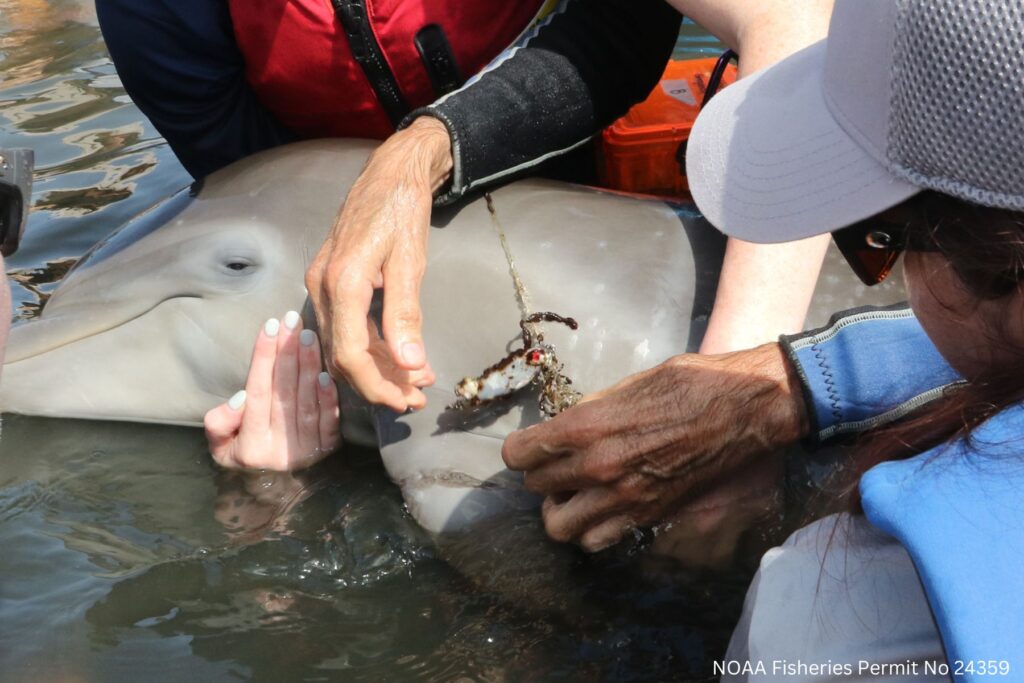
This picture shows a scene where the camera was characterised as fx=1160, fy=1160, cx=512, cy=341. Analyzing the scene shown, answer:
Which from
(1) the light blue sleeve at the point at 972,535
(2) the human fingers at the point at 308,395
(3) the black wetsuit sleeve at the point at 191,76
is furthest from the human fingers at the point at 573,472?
(3) the black wetsuit sleeve at the point at 191,76

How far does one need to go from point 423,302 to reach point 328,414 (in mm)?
437

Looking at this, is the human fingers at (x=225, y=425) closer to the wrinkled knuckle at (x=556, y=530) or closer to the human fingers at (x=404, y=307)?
the human fingers at (x=404, y=307)

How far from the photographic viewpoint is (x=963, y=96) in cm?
147

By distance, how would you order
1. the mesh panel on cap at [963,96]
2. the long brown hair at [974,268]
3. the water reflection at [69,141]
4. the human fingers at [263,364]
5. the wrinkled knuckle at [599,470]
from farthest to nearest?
the water reflection at [69,141], the human fingers at [263,364], the wrinkled knuckle at [599,470], the long brown hair at [974,268], the mesh panel on cap at [963,96]

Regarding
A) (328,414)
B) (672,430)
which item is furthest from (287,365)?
(672,430)

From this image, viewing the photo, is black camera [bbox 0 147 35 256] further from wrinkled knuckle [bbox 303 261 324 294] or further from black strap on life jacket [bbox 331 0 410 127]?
black strap on life jacket [bbox 331 0 410 127]

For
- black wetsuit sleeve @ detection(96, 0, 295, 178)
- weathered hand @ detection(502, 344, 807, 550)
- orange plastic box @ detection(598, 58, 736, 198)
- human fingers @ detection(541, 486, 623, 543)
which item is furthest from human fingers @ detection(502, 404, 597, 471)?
black wetsuit sleeve @ detection(96, 0, 295, 178)

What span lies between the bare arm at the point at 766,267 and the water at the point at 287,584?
496 millimetres

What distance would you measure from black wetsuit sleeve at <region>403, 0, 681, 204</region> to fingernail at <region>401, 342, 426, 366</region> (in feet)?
2.42

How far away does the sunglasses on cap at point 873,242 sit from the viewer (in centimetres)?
169

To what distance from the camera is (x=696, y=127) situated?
2.06 metres

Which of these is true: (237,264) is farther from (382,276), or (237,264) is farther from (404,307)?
(404,307)

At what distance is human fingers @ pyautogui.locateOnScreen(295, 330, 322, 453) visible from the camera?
10.8 ft

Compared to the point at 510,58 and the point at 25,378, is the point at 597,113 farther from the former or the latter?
the point at 25,378
